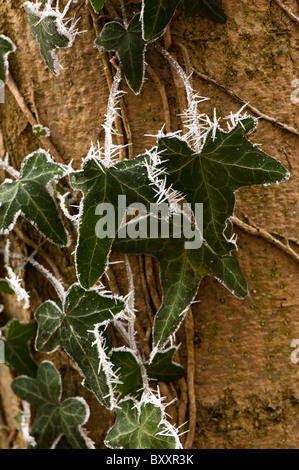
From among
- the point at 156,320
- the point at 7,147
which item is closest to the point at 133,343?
the point at 156,320

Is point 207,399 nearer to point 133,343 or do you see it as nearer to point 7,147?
point 133,343

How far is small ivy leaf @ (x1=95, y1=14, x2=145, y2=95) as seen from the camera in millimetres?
852

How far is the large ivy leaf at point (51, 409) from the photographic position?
98 cm

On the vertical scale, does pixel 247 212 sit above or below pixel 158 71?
below

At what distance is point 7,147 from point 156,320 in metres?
0.54

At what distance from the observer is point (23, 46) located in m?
0.98

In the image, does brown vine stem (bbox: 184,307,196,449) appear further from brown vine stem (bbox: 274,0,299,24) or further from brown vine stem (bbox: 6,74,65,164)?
brown vine stem (bbox: 274,0,299,24)

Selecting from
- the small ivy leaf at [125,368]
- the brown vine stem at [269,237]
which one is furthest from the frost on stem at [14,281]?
the brown vine stem at [269,237]

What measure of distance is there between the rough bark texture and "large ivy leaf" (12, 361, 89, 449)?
8.7 inches

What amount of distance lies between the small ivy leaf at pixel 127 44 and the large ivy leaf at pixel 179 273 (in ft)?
0.99

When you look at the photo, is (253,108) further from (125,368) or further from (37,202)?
(125,368)

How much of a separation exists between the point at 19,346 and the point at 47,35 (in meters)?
0.69

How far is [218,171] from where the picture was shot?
79 centimetres

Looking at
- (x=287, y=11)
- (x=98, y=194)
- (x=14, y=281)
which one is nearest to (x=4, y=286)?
(x=14, y=281)
